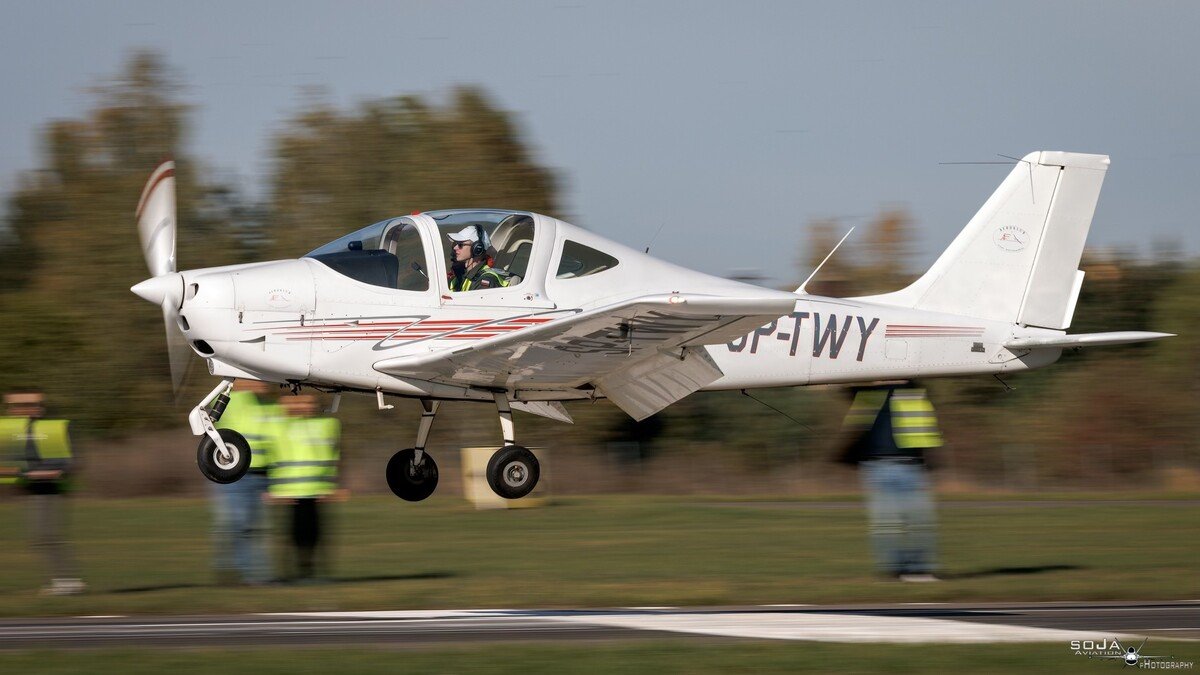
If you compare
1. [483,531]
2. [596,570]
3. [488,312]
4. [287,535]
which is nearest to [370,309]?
[488,312]

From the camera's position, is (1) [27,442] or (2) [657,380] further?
(1) [27,442]

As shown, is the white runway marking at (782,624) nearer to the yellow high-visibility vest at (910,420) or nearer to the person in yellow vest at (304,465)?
the person in yellow vest at (304,465)

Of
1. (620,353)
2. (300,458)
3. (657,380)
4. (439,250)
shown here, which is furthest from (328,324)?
(657,380)

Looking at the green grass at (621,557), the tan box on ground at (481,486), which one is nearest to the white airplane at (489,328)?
the green grass at (621,557)

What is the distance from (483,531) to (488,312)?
23.9ft

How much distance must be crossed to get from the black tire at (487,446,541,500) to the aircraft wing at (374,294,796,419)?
1.76ft

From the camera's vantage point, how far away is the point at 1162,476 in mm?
24750

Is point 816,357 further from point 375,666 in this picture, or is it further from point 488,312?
point 375,666

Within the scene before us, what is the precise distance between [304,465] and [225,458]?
1.26 m

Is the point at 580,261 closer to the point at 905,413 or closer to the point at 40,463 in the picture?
the point at 905,413

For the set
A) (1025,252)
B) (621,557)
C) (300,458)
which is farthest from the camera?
(621,557)

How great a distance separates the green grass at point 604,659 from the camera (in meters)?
7.73

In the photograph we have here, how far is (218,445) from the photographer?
9305 millimetres

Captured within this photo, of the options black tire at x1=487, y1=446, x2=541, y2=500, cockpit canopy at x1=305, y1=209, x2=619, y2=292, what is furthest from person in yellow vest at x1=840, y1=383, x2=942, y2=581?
cockpit canopy at x1=305, y1=209, x2=619, y2=292
